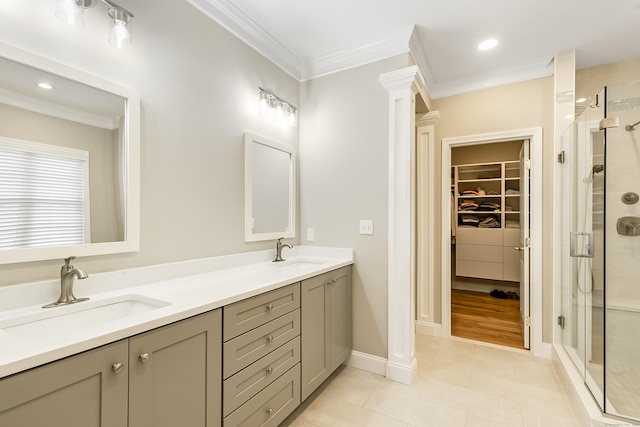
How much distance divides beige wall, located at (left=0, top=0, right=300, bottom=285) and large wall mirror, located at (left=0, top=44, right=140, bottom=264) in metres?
0.06

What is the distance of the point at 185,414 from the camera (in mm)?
1156

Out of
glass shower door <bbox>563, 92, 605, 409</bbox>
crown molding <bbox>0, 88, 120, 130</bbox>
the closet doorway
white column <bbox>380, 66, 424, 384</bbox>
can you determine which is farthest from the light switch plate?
the closet doorway

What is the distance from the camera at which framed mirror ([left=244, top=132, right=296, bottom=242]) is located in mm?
2219

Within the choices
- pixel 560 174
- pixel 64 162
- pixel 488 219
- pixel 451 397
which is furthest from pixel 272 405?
pixel 488 219

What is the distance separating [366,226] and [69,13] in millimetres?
2117

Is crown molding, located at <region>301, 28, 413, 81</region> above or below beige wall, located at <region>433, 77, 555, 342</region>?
above

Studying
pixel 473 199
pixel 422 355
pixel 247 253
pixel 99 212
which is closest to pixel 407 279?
pixel 422 355

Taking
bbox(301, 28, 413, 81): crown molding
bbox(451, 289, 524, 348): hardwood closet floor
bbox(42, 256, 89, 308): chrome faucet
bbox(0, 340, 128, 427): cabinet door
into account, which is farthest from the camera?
bbox(451, 289, 524, 348): hardwood closet floor

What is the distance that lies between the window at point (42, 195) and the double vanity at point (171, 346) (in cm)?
21

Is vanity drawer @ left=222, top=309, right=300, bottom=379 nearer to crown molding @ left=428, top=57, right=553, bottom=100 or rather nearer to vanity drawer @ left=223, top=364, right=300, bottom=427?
vanity drawer @ left=223, top=364, right=300, bottom=427

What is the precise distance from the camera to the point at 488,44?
2.46 meters

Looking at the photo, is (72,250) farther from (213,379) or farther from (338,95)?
(338,95)

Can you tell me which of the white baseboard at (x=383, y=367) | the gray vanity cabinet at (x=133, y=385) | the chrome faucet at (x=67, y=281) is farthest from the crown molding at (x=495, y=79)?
the chrome faucet at (x=67, y=281)

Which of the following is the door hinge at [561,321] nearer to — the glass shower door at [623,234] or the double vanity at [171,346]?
the glass shower door at [623,234]
